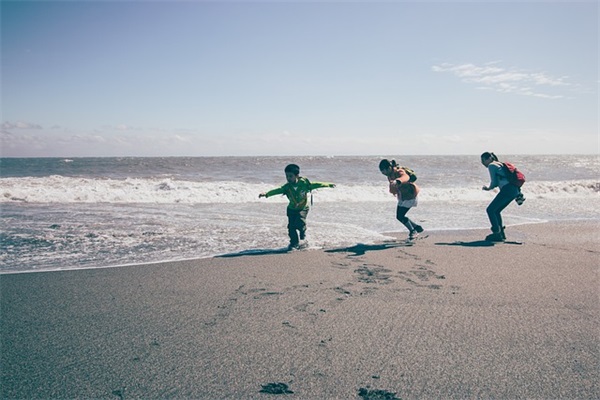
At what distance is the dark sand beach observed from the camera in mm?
2551

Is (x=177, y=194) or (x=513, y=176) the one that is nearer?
(x=513, y=176)

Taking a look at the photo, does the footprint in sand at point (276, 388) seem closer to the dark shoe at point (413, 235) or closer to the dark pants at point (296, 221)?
the dark pants at point (296, 221)

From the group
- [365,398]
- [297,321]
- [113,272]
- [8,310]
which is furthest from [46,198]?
[365,398]

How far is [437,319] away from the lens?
11.6ft

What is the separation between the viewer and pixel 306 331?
330 centimetres

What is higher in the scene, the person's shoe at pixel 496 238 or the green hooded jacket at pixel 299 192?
the green hooded jacket at pixel 299 192

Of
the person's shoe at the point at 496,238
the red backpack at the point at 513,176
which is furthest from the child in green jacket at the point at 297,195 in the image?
the red backpack at the point at 513,176

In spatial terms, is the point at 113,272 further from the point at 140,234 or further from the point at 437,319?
the point at 437,319

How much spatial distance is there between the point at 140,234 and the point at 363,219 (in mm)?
5606

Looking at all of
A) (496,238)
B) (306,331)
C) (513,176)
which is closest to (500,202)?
(513,176)

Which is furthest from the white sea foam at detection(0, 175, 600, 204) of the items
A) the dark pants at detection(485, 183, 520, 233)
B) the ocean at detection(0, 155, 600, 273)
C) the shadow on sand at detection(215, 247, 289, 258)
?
the shadow on sand at detection(215, 247, 289, 258)

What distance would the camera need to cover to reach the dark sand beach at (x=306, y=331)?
8.37ft

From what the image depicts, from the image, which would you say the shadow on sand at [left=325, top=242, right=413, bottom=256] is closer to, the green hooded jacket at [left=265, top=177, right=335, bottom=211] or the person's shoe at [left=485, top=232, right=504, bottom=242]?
the green hooded jacket at [left=265, top=177, right=335, bottom=211]

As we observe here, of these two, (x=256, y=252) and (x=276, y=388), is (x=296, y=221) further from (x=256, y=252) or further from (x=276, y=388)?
(x=276, y=388)
